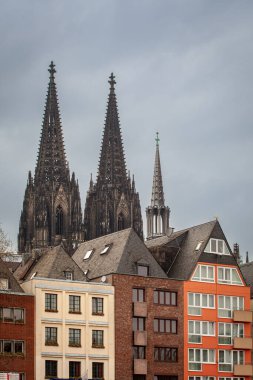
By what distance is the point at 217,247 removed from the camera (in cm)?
10488

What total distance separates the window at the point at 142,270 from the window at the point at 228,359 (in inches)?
421

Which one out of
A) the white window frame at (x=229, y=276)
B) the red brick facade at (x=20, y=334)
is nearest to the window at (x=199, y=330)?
the white window frame at (x=229, y=276)

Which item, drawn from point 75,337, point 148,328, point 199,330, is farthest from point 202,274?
point 75,337

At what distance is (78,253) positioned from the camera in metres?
110

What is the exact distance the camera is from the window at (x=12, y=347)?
91250 millimetres

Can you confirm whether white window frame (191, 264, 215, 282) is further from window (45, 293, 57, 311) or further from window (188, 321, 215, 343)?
window (45, 293, 57, 311)

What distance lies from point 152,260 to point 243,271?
16334mm

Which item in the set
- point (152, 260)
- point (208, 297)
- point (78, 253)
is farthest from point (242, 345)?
point (78, 253)

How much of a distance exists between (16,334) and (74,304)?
22.1 ft

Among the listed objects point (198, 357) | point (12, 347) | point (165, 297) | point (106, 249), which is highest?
point (106, 249)

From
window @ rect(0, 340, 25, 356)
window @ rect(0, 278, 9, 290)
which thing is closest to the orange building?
window @ rect(0, 340, 25, 356)

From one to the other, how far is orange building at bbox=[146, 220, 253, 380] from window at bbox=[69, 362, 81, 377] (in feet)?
36.2

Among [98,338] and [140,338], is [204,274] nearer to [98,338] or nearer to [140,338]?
[140,338]

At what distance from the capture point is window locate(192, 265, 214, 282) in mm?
102750
